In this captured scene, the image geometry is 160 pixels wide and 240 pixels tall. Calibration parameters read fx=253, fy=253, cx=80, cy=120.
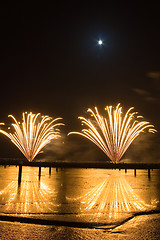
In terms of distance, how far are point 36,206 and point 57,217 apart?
1821mm

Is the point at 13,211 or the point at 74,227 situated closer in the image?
the point at 74,227

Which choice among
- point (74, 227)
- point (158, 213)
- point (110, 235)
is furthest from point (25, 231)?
point (158, 213)

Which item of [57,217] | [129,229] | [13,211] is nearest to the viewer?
[129,229]

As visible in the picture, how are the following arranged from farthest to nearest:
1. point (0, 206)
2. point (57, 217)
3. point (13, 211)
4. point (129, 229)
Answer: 1. point (0, 206)
2. point (13, 211)
3. point (57, 217)
4. point (129, 229)

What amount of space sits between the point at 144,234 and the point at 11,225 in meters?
3.12

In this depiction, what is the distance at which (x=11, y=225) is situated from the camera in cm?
611

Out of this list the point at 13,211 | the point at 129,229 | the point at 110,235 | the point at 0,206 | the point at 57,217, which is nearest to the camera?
the point at 110,235

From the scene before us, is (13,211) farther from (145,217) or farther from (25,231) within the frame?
(145,217)

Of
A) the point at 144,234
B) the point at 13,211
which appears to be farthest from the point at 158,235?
the point at 13,211

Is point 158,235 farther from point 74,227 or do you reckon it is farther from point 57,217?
point 57,217

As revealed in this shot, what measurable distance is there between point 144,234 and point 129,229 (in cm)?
48

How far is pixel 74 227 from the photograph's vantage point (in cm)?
602

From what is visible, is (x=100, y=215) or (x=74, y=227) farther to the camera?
(x=100, y=215)

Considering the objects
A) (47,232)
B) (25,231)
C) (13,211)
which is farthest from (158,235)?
(13,211)
